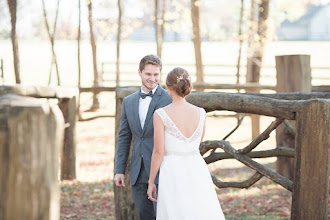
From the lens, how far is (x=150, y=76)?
407cm

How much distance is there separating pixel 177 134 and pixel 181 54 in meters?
41.9

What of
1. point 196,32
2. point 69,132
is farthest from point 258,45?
point 69,132

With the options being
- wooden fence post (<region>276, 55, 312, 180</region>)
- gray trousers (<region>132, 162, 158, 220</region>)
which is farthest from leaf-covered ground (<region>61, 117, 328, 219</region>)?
gray trousers (<region>132, 162, 158, 220</region>)

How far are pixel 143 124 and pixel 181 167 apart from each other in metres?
0.53

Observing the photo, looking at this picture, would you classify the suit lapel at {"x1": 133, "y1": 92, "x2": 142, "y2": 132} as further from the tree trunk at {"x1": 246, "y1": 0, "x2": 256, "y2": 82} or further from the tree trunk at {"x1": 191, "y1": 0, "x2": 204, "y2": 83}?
the tree trunk at {"x1": 191, "y1": 0, "x2": 204, "y2": 83}

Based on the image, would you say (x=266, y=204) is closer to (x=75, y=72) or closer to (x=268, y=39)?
(x=268, y=39)

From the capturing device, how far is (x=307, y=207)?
13.3ft

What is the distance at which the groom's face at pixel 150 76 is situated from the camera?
4.01 m

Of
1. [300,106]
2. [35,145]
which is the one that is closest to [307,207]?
[300,106]

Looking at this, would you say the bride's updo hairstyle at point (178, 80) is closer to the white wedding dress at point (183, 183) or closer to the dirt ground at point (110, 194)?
the white wedding dress at point (183, 183)

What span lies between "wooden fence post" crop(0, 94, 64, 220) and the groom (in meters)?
2.15

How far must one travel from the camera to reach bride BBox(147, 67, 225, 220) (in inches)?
147

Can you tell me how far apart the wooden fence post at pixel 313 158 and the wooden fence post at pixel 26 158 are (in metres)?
2.48

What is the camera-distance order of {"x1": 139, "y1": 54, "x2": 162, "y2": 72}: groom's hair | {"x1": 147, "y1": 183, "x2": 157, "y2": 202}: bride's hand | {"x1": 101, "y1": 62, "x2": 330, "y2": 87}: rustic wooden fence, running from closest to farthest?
1. {"x1": 147, "y1": 183, "x2": 157, "y2": 202}: bride's hand
2. {"x1": 139, "y1": 54, "x2": 162, "y2": 72}: groom's hair
3. {"x1": 101, "y1": 62, "x2": 330, "y2": 87}: rustic wooden fence
